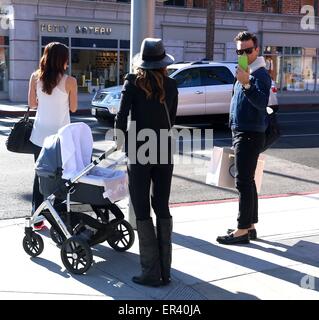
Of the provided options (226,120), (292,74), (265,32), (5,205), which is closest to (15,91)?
(226,120)

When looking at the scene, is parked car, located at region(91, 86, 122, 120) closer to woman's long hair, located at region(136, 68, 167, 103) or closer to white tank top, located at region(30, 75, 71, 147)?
white tank top, located at region(30, 75, 71, 147)

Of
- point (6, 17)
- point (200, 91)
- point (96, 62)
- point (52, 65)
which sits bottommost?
point (200, 91)

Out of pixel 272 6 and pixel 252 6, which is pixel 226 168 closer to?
pixel 252 6

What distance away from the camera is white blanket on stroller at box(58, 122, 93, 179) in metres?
4.75

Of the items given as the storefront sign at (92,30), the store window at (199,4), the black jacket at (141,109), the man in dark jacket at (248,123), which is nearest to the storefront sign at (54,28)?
the storefront sign at (92,30)

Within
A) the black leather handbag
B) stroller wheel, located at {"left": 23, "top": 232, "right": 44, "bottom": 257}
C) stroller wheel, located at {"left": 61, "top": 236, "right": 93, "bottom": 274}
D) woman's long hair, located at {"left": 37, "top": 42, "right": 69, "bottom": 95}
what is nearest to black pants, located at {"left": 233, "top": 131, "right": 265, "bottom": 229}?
stroller wheel, located at {"left": 61, "top": 236, "right": 93, "bottom": 274}

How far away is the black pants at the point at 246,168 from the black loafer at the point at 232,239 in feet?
0.36

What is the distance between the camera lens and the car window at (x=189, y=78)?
48.2 feet

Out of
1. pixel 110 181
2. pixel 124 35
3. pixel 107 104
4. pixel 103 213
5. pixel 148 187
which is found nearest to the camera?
pixel 148 187

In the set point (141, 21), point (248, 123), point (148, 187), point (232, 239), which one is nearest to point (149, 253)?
point (148, 187)

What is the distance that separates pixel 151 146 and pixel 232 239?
1.69 m

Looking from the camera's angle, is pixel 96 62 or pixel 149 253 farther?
pixel 96 62

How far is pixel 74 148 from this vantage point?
484cm

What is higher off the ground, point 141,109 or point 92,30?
point 92,30
